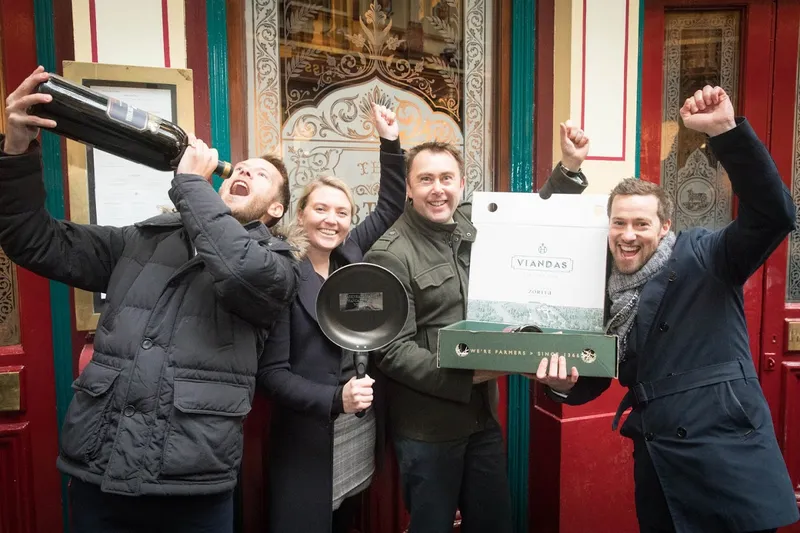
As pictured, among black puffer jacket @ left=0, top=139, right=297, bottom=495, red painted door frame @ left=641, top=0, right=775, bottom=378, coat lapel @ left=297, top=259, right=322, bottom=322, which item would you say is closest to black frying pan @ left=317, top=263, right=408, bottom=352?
coat lapel @ left=297, top=259, right=322, bottom=322

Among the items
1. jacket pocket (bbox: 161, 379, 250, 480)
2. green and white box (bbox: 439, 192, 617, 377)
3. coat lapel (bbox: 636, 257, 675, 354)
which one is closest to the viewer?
jacket pocket (bbox: 161, 379, 250, 480)

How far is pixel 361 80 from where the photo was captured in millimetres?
2861

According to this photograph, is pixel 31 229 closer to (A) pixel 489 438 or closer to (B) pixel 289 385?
(B) pixel 289 385

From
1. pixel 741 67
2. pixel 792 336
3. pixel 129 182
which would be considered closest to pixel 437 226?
pixel 129 182

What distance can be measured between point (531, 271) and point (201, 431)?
44.2 inches

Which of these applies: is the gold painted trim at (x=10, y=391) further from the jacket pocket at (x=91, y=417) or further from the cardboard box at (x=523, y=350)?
the cardboard box at (x=523, y=350)

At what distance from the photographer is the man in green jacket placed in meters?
2.00

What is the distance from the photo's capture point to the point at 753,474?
5.30 feet

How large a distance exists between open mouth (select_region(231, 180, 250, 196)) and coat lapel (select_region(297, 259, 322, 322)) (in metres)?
0.31

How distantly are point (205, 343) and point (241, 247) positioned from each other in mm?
278

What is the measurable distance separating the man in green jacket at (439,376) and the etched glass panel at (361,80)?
745mm

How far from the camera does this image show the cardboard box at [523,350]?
1.65 m

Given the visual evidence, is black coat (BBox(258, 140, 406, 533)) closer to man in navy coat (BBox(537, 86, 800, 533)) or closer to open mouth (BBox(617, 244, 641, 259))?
man in navy coat (BBox(537, 86, 800, 533))

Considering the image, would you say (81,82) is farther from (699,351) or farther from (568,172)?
(699,351)
